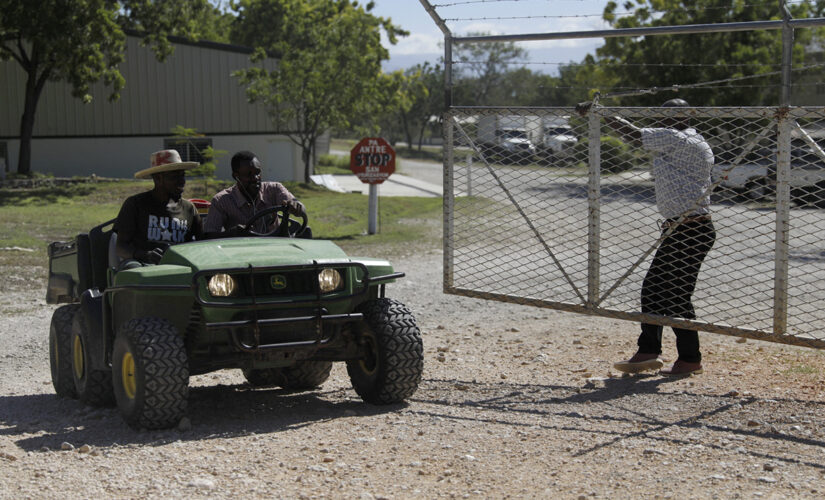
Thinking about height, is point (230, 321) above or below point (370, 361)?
above

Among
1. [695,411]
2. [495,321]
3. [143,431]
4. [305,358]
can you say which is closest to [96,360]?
[143,431]

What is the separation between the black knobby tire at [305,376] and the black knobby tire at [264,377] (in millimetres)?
46

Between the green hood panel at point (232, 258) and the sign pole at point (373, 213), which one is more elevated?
the green hood panel at point (232, 258)

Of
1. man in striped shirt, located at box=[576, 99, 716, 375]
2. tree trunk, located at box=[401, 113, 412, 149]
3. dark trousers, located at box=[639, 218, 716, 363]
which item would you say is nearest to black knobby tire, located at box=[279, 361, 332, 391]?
man in striped shirt, located at box=[576, 99, 716, 375]

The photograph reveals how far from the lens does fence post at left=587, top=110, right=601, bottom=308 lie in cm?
690

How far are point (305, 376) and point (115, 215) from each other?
45.6 feet

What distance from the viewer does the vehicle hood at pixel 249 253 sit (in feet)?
18.7

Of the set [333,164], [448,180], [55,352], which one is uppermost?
[448,180]

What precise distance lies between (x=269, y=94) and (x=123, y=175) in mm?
5077

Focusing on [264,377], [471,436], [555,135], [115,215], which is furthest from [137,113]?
[471,436]

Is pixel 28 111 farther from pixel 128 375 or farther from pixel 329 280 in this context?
pixel 329 280

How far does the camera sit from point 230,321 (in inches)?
226

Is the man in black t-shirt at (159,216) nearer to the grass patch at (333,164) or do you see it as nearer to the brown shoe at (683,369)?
the brown shoe at (683,369)

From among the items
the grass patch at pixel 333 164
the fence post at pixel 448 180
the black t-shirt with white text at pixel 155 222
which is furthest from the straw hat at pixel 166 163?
the grass patch at pixel 333 164
